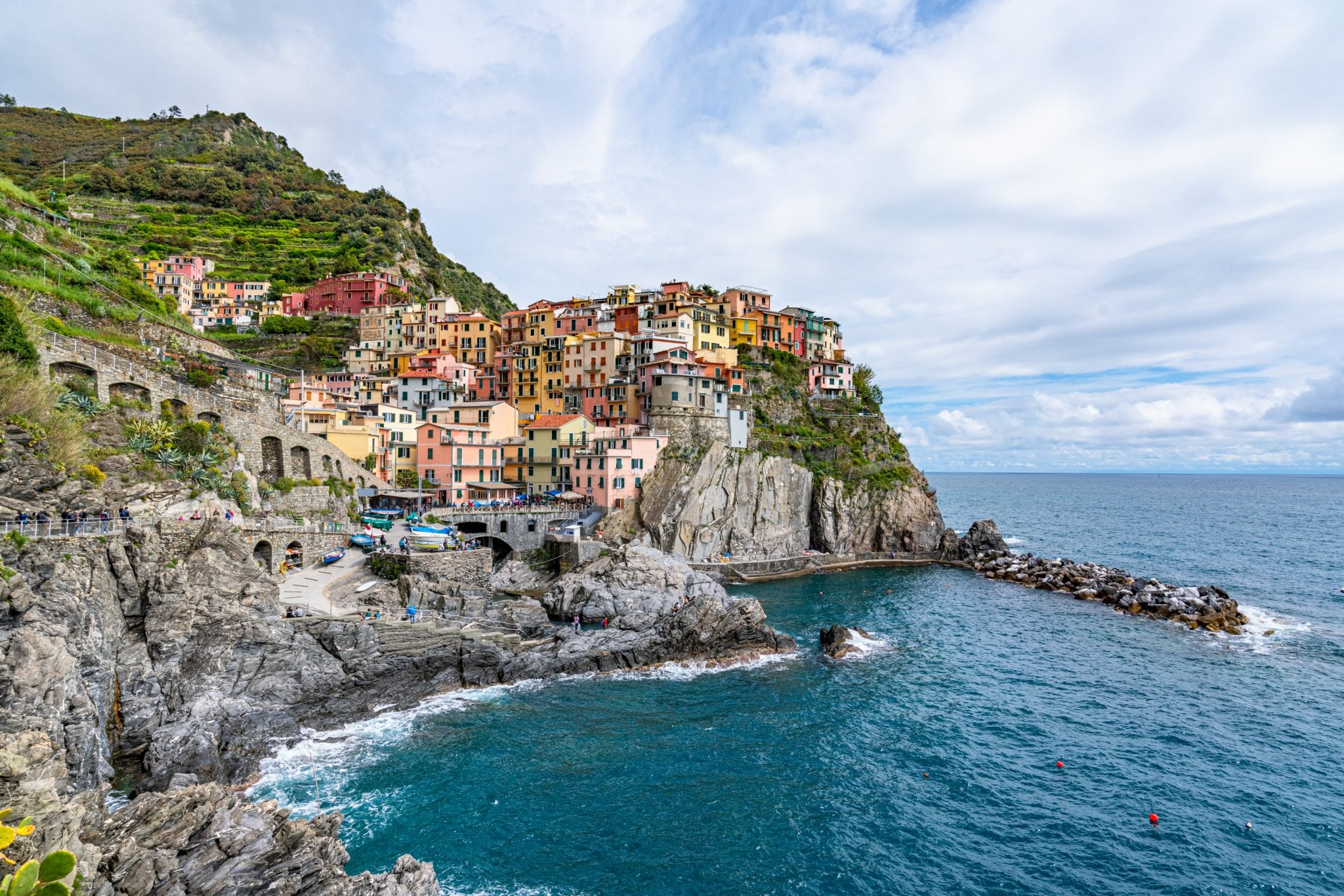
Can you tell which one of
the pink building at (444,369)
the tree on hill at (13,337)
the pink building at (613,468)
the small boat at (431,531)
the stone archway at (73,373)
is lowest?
the small boat at (431,531)

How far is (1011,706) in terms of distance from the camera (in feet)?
114

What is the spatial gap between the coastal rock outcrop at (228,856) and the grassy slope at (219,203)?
105 meters

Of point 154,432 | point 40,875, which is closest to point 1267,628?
point 40,875

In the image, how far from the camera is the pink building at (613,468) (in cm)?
6353

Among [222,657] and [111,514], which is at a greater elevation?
[111,514]

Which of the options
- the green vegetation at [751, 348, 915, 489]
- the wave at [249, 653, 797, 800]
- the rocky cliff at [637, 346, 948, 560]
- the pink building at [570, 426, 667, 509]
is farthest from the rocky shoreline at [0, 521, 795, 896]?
the green vegetation at [751, 348, 915, 489]

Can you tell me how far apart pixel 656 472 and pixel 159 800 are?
49.4 meters

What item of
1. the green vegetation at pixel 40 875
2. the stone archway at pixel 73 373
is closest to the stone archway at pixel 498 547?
the stone archway at pixel 73 373

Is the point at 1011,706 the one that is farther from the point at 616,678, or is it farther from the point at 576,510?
the point at 576,510

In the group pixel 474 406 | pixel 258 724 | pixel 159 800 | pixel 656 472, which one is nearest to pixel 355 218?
pixel 474 406

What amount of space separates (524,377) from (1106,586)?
62.6 meters

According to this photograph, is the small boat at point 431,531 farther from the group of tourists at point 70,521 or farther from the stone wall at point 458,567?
the group of tourists at point 70,521

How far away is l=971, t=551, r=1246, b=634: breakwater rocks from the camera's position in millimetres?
49000

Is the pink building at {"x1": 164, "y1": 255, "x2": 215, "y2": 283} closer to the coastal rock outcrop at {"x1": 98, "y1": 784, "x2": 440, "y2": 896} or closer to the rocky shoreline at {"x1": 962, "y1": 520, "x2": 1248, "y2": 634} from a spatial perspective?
the coastal rock outcrop at {"x1": 98, "y1": 784, "x2": 440, "y2": 896}
